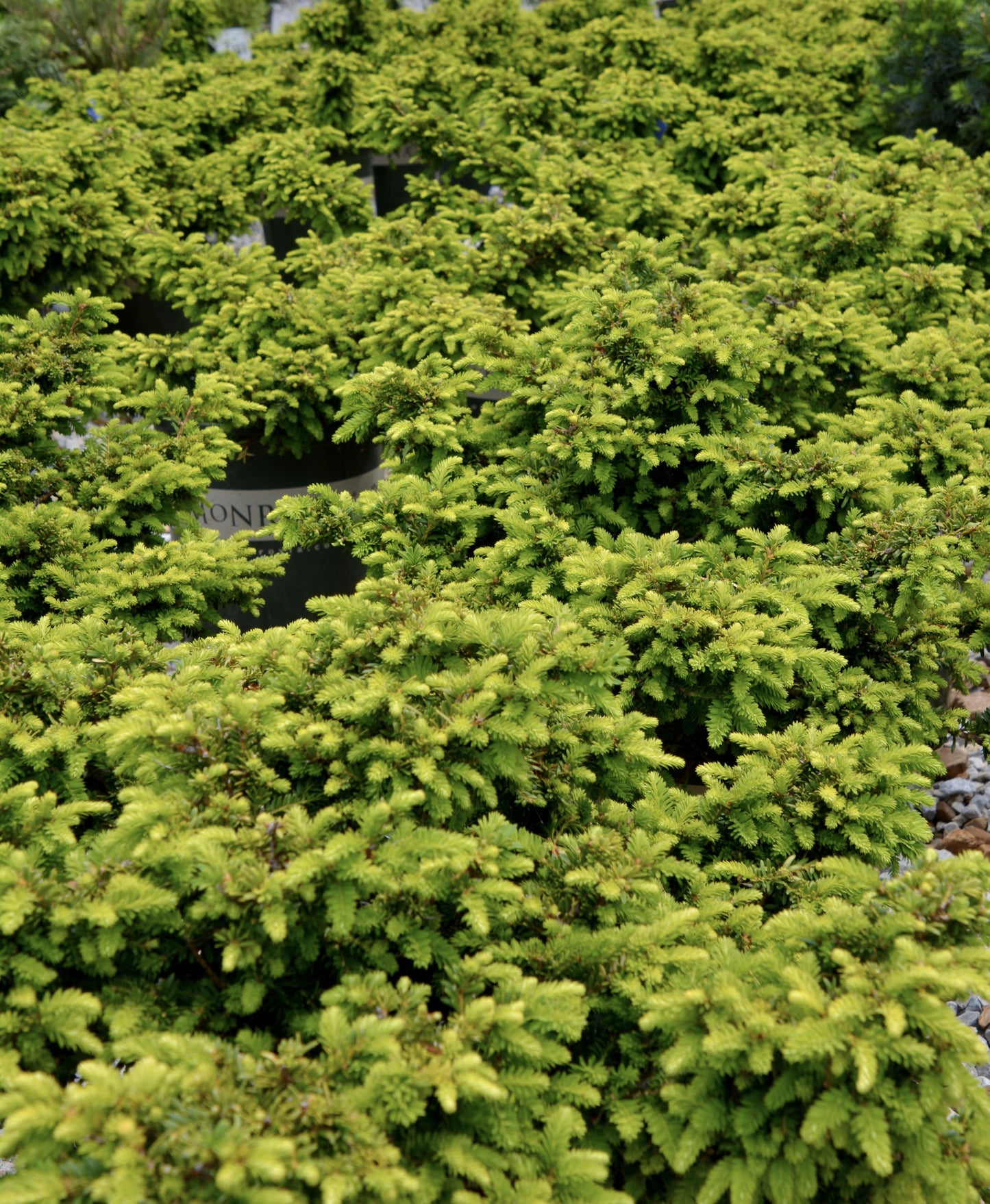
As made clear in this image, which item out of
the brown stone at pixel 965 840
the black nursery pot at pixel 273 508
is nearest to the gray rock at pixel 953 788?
the brown stone at pixel 965 840

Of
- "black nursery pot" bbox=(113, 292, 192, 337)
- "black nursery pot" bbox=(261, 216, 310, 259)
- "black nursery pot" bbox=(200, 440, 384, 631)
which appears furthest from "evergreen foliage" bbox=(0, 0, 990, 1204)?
"black nursery pot" bbox=(261, 216, 310, 259)

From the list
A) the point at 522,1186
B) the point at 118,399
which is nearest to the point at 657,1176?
the point at 522,1186

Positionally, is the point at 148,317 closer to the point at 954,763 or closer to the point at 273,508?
the point at 273,508

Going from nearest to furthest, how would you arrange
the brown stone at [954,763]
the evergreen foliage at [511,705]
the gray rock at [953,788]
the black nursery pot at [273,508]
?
the evergreen foliage at [511,705], the gray rock at [953,788], the brown stone at [954,763], the black nursery pot at [273,508]

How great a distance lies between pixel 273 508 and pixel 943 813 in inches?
163

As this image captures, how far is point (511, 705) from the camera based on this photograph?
254 centimetres

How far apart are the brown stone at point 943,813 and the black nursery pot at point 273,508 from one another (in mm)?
3550

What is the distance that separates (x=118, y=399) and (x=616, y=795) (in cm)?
331

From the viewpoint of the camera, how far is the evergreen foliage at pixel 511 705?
201cm

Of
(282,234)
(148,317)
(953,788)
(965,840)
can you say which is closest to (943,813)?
(953,788)

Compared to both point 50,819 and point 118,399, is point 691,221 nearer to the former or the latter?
point 118,399

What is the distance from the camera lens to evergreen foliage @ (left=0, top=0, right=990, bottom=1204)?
2.01 meters

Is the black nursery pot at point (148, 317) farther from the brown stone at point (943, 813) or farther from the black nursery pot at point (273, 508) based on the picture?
the brown stone at point (943, 813)

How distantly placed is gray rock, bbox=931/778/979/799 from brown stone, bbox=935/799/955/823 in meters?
0.06
